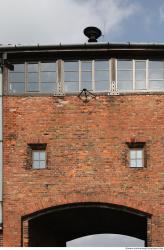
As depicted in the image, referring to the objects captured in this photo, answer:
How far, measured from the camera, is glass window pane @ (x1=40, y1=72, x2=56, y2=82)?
18531 millimetres

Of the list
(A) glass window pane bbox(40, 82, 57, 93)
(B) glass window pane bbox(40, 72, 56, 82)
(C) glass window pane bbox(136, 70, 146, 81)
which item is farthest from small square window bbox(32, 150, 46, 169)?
(C) glass window pane bbox(136, 70, 146, 81)

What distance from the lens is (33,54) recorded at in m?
18.6

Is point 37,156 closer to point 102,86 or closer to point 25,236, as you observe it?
point 25,236

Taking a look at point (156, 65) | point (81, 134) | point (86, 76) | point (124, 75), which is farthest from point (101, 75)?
point (81, 134)

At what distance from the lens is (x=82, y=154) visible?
59.4 feet

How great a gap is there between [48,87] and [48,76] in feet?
1.30

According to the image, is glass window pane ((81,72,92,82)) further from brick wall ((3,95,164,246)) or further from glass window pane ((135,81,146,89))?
glass window pane ((135,81,146,89))

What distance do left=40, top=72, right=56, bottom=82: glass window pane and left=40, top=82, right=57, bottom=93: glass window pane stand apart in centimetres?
14

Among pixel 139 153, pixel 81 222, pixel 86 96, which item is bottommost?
pixel 81 222

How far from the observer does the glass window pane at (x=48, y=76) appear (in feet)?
→ 60.8

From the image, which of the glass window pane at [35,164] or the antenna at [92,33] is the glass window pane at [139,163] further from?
the antenna at [92,33]

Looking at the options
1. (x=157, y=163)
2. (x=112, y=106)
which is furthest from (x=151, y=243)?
(x=112, y=106)

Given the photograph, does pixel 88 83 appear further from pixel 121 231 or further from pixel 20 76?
pixel 121 231

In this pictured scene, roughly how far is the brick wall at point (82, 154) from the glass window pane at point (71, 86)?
0.31 metres
